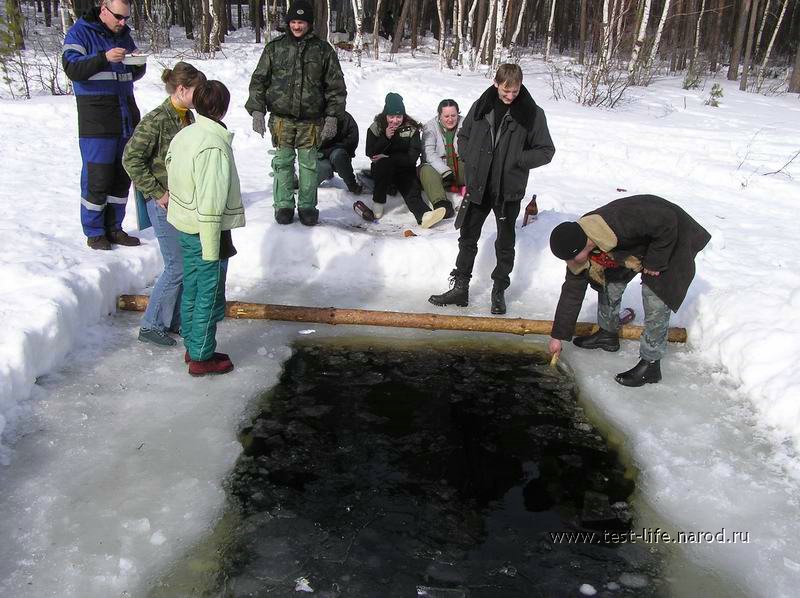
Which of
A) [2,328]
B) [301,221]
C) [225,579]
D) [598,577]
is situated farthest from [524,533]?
[301,221]

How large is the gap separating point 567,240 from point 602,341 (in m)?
1.44

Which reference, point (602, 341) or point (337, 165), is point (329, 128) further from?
point (602, 341)

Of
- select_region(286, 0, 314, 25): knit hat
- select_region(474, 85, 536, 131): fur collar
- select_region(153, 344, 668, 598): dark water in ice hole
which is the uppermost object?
select_region(286, 0, 314, 25): knit hat

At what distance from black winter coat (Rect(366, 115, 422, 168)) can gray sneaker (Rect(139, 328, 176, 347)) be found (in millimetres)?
3395

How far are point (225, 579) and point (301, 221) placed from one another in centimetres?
398

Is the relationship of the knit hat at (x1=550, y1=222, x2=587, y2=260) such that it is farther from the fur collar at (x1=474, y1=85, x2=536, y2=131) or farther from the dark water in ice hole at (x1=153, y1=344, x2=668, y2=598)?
the fur collar at (x1=474, y1=85, x2=536, y2=131)

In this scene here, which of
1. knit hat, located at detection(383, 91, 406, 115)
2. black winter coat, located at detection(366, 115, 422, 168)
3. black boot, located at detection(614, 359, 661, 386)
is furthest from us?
black winter coat, located at detection(366, 115, 422, 168)

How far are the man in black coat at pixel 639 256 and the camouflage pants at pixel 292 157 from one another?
2.90m

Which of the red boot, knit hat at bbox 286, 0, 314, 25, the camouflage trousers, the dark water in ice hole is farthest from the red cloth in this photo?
knit hat at bbox 286, 0, 314, 25

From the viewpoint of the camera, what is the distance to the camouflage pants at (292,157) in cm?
593

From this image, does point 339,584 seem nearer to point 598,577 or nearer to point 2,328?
point 598,577

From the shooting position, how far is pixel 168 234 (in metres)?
4.20

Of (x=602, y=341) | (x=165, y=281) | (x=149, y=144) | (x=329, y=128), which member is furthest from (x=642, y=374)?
(x=149, y=144)

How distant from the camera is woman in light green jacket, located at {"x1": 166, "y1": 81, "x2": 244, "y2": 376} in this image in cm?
355
